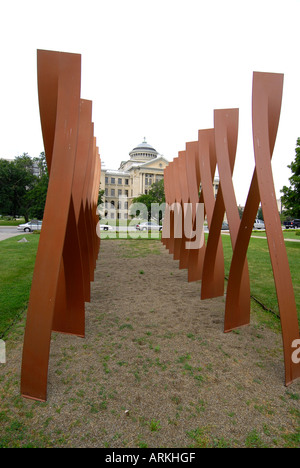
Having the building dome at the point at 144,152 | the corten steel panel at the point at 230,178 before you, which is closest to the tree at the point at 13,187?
the corten steel panel at the point at 230,178

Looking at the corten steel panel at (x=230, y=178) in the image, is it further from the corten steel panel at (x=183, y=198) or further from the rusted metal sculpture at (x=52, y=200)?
the corten steel panel at (x=183, y=198)

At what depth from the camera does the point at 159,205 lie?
3916 cm

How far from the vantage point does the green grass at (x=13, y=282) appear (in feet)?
18.7

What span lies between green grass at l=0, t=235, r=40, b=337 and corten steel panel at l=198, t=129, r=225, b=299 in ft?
13.7

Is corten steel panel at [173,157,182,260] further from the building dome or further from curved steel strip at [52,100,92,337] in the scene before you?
the building dome

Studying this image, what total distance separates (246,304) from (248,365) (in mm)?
1518

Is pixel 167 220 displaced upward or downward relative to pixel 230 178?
downward

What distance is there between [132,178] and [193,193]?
222 ft

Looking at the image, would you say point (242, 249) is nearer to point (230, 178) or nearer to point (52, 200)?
point (230, 178)

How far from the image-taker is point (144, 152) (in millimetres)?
79812

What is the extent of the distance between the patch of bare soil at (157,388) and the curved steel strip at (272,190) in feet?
2.39

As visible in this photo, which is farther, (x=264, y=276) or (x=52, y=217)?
(x=264, y=276)

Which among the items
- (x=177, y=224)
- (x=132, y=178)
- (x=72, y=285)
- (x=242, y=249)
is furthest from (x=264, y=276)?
(x=132, y=178)
